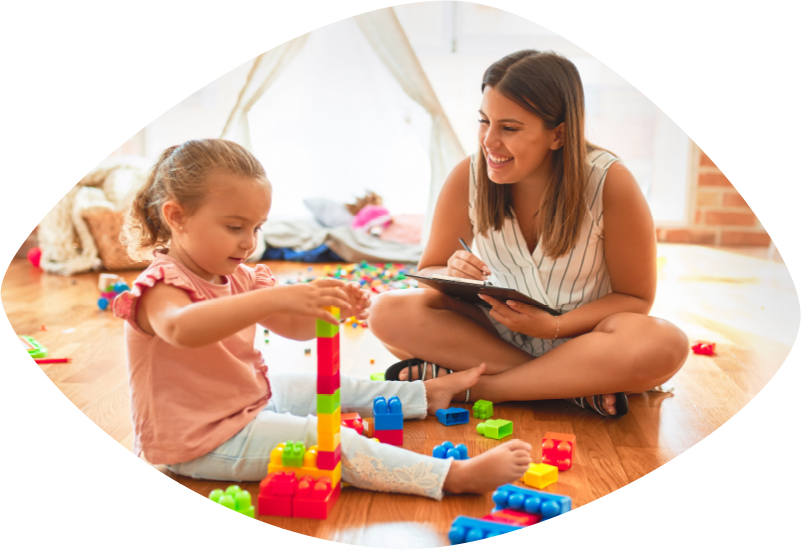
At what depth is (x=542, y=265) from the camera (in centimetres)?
163

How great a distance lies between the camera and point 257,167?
1194 mm

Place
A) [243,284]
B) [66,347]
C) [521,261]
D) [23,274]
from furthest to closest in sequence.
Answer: [23,274]
[66,347]
[521,261]
[243,284]

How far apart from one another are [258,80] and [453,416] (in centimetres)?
245

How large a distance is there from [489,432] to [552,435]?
0.44 feet

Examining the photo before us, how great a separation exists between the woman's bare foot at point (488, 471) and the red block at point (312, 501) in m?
0.20

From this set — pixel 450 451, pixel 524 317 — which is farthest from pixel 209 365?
pixel 524 317

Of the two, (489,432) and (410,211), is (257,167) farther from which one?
(410,211)

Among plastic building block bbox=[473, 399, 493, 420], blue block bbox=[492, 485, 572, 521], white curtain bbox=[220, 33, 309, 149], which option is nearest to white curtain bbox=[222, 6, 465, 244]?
white curtain bbox=[220, 33, 309, 149]

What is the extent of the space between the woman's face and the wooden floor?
53cm

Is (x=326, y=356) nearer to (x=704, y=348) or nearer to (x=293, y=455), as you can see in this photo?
(x=293, y=455)

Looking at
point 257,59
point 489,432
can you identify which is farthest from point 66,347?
point 257,59

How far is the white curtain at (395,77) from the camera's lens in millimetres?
3334

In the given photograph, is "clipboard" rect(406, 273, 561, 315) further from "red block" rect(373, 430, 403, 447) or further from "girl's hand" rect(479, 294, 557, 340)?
"red block" rect(373, 430, 403, 447)

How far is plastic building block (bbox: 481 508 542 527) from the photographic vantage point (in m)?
1.02
